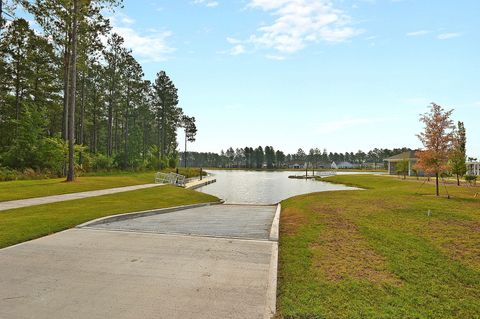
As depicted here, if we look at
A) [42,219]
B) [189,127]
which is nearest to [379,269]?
[42,219]

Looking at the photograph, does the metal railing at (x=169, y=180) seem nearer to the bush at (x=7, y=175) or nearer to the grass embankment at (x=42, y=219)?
the bush at (x=7, y=175)

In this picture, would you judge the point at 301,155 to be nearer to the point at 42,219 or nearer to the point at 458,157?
the point at 458,157

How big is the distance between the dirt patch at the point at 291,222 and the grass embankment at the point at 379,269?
0.03 metres

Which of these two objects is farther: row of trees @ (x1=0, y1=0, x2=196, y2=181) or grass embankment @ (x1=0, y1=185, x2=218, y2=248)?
row of trees @ (x1=0, y1=0, x2=196, y2=181)

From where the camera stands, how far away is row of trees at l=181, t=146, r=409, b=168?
6211 inches

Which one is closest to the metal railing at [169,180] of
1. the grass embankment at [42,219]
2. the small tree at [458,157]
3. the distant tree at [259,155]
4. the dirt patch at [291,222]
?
the grass embankment at [42,219]

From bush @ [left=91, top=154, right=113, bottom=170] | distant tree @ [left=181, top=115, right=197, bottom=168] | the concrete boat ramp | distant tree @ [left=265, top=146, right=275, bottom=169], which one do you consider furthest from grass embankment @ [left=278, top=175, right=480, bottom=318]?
distant tree @ [left=265, top=146, right=275, bottom=169]

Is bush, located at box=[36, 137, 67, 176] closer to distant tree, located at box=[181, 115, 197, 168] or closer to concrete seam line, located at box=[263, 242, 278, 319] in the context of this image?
concrete seam line, located at box=[263, 242, 278, 319]

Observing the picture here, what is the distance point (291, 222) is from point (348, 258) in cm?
395

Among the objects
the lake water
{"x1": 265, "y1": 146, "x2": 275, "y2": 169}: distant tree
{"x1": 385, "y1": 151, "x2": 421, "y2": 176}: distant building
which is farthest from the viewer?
{"x1": 265, "y1": 146, "x2": 275, "y2": 169}: distant tree

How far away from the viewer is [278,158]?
6324 inches

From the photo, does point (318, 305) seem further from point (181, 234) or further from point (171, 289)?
point (181, 234)

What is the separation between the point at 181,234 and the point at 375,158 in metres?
174

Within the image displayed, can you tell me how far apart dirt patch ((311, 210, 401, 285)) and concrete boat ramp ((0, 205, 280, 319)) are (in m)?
1.05
